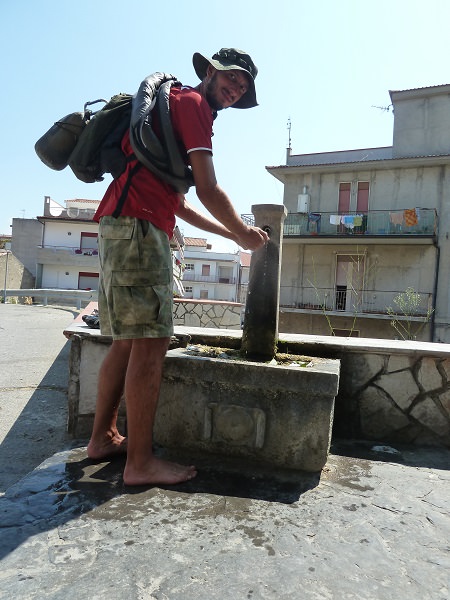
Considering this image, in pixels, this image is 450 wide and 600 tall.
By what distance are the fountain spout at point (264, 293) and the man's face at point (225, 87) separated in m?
0.73

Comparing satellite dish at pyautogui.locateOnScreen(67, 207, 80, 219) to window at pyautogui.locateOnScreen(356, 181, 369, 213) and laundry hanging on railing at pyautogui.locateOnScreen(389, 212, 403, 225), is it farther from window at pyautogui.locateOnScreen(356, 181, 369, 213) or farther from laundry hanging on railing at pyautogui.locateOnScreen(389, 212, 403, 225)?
laundry hanging on railing at pyautogui.locateOnScreen(389, 212, 403, 225)

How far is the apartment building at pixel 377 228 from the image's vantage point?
18531 millimetres

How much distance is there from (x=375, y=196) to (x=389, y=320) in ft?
18.7

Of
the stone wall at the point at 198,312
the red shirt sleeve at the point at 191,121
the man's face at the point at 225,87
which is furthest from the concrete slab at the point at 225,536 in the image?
the stone wall at the point at 198,312

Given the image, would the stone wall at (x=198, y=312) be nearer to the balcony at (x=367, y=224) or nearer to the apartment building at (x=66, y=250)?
the balcony at (x=367, y=224)

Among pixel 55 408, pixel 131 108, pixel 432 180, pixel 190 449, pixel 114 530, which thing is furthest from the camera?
pixel 432 180

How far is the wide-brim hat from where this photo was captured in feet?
6.81

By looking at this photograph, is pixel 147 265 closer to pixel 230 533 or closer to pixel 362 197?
pixel 230 533

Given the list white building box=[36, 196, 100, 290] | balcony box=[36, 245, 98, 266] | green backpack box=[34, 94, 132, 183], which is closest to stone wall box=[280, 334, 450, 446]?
green backpack box=[34, 94, 132, 183]

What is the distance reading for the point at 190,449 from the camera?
7.43 feet

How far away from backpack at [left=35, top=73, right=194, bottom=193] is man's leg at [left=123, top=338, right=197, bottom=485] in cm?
76

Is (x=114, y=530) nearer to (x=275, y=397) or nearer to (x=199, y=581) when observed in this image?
(x=199, y=581)

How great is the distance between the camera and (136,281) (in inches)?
72.4

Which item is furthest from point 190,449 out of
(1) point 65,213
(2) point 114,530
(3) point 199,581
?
(1) point 65,213
